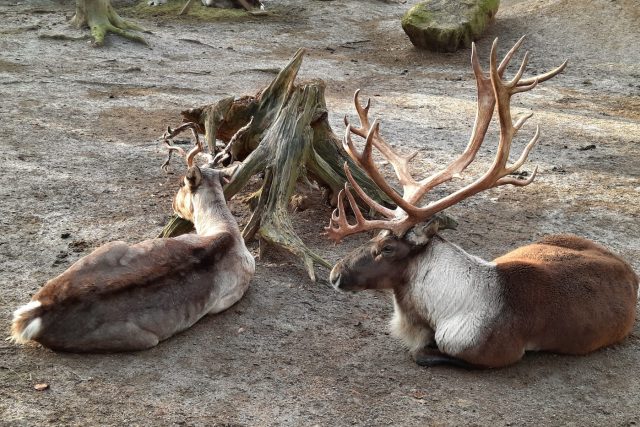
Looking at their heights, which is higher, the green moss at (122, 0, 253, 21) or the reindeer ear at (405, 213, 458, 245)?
the reindeer ear at (405, 213, 458, 245)

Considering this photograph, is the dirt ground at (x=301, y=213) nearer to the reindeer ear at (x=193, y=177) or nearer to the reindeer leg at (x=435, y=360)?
the reindeer leg at (x=435, y=360)

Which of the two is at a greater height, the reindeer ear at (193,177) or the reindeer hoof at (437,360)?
the reindeer ear at (193,177)

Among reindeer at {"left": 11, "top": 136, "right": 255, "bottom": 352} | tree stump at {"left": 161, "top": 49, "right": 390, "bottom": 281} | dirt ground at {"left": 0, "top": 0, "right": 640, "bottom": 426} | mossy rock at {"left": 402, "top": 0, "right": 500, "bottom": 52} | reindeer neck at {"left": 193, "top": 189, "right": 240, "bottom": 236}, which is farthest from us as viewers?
mossy rock at {"left": 402, "top": 0, "right": 500, "bottom": 52}

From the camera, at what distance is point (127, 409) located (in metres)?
3.91

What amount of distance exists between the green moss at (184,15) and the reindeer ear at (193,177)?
35.1 ft

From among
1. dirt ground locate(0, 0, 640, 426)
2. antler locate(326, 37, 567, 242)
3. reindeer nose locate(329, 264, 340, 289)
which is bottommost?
dirt ground locate(0, 0, 640, 426)

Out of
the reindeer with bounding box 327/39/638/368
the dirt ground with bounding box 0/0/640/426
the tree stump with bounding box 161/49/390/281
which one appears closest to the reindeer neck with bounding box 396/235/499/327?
the reindeer with bounding box 327/39/638/368

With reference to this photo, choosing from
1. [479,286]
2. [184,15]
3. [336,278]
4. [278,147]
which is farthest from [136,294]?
[184,15]

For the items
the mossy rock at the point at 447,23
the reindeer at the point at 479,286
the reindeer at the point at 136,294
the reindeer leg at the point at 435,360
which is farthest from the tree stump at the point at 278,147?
the mossy rock at the point at 447,23

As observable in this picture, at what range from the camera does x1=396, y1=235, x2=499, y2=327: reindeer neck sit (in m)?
4.52

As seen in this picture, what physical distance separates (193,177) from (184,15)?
11121 millimetres

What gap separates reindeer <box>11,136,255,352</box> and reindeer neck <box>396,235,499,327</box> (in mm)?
1154

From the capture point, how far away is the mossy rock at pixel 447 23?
1324 centimetres

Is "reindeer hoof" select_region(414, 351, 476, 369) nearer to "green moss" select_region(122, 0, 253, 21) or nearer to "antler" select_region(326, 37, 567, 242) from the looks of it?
"antler" select_region(326, 37, 567, 242)
